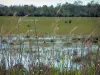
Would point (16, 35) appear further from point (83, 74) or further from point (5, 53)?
point (83, 74)

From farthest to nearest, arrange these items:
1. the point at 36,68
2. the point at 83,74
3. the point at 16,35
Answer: the point at 16,35 < the point at 36,68 < the point at 83,74

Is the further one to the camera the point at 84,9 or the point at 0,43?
the point at 84,9

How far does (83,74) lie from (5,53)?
1614 mm

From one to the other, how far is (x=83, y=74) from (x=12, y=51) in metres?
1.42

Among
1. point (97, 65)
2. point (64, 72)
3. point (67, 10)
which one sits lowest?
point (64, 72)

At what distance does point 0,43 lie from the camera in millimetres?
6398

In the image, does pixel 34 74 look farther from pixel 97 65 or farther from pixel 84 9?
pixel 84 9

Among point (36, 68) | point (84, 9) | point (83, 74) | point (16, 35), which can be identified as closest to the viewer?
point (83, 74)

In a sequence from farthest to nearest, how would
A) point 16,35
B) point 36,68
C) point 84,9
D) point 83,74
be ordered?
point 84,9
point 16,35
point 36,68
point 83,74

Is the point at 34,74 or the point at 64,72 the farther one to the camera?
the point at 64,72

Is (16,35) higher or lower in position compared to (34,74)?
higher

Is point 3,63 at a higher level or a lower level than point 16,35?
lower

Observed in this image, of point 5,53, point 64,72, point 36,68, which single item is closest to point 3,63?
point 5,53

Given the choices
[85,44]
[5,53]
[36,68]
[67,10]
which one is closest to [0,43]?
[5,53]
